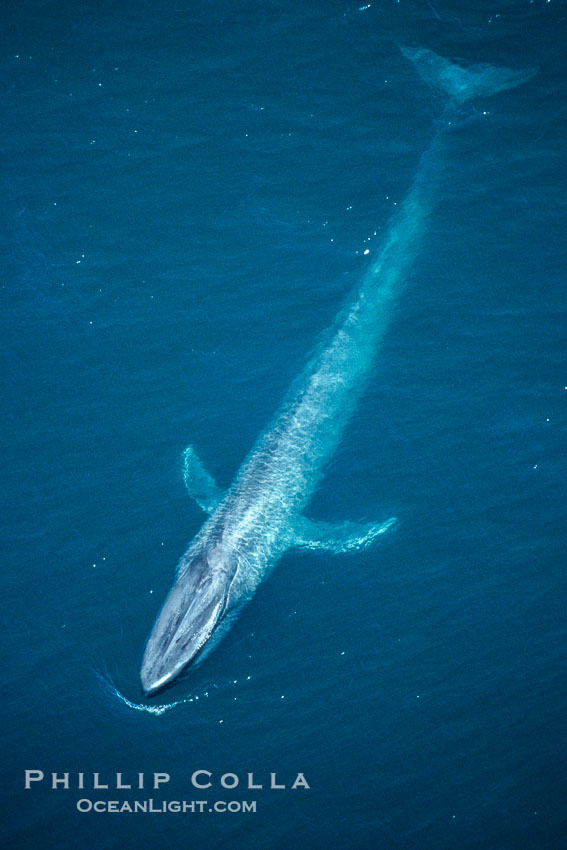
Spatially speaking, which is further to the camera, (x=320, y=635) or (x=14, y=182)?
(x=14, y=182)

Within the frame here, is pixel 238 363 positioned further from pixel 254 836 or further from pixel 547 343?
pixel 254 836

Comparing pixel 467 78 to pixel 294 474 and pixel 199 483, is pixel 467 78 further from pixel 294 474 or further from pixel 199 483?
pixel 199 483

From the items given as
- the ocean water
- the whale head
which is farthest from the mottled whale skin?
the ocean water

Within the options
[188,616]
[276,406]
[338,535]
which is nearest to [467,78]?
[276,406]

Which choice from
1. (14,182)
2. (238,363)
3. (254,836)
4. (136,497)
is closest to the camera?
(254,836)

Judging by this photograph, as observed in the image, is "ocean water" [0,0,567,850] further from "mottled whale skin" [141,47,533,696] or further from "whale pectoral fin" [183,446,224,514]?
"mottled whale skin" [141,47,533,696]

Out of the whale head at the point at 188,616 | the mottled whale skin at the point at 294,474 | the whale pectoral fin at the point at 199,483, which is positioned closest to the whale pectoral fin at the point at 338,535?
the mottled whale skin at the point at 294,474

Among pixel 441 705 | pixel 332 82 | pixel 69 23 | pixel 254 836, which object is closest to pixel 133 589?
pixel 254 836
